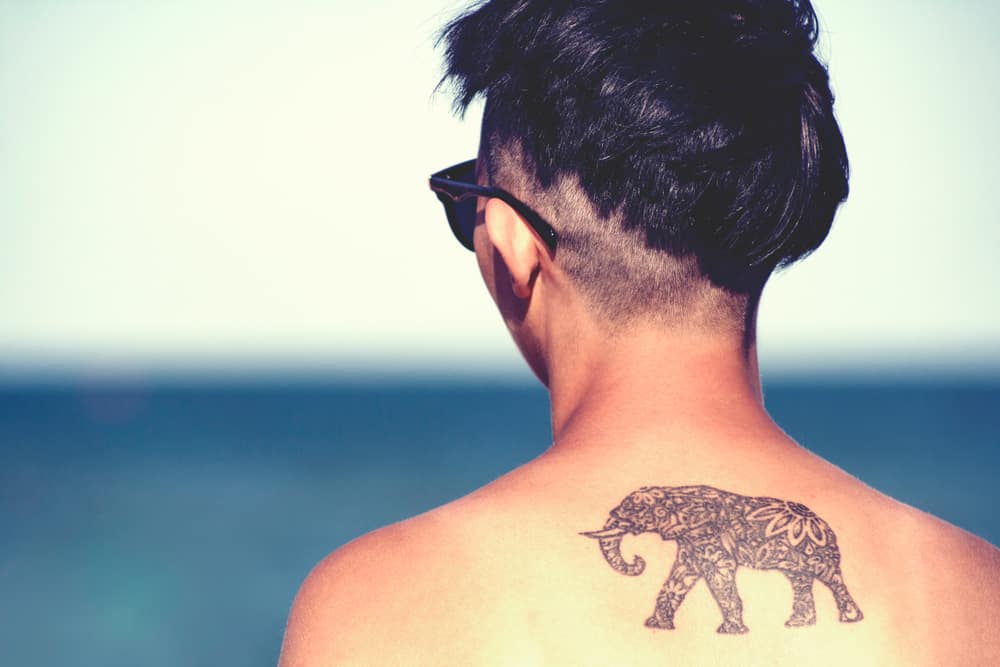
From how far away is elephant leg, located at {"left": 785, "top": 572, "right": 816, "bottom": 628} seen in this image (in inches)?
67.9

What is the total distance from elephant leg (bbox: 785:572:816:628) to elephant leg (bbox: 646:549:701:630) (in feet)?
0.48

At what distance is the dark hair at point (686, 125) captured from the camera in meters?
1.79

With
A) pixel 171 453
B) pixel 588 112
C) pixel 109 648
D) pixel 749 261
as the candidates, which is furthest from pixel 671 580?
pixel 171 453

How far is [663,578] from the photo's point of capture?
→ 1745mm

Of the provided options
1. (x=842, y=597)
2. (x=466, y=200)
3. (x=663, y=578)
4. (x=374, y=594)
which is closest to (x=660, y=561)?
(x=663, y=578)

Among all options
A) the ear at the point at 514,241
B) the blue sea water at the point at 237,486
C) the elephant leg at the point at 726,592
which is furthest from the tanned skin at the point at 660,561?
the blue sea water at the point at 237,486

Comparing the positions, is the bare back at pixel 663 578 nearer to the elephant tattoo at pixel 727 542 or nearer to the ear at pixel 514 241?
the elephant tattoo at pixel 727 542

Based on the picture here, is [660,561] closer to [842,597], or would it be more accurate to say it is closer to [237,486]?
[842,597]

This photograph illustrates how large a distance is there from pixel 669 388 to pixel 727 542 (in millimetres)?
255

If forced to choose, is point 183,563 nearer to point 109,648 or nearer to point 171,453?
point 109,648

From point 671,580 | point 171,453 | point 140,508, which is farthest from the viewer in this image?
point 171,453

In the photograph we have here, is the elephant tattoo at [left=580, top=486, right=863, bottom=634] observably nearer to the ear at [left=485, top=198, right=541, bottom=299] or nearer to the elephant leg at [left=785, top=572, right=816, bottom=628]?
the elephant leg at [left=785, top=572, right=816, bottom=628]

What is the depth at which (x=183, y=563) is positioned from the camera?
23938 mm

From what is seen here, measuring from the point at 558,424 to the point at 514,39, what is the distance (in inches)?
25.9
